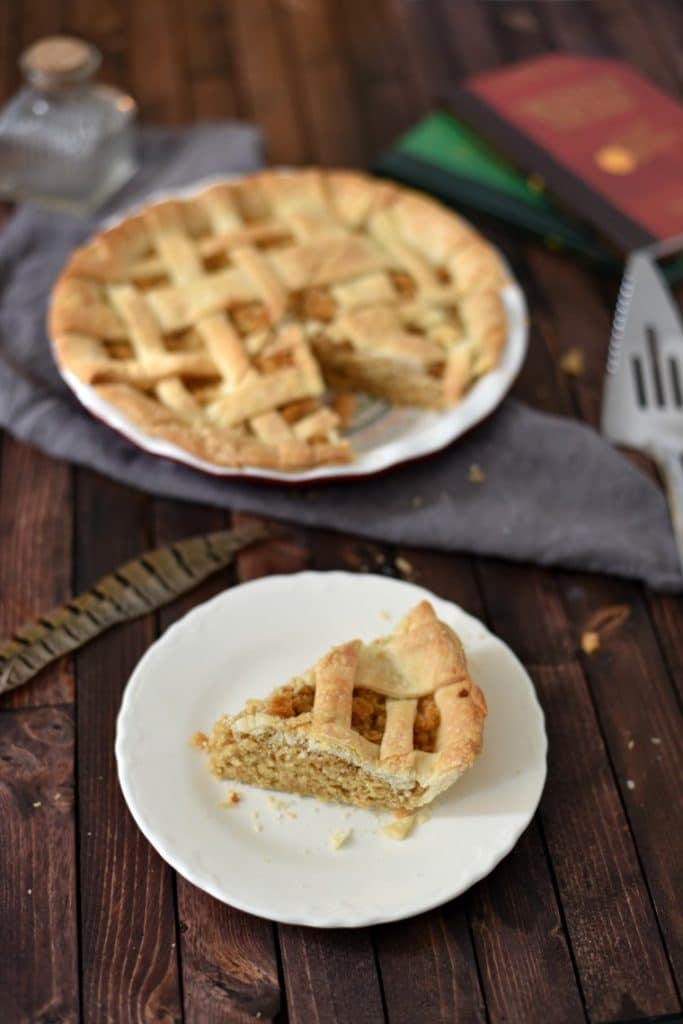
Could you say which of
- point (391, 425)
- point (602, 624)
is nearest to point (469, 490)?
point (391, 425)

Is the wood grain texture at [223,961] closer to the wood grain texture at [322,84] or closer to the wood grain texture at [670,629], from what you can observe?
the wood grain texture at [670,629]

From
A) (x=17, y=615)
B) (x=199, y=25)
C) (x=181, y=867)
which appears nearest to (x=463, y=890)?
(x=181, y=867)

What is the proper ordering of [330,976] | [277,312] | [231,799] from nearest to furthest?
[330,976], [231,799], [277,312]

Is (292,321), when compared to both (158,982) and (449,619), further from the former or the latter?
(158,982)

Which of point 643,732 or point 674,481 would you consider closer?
point 643,732

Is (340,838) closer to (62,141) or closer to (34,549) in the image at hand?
(34,549)

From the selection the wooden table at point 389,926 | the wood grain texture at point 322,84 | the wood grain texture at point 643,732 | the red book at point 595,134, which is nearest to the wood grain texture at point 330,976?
the wooden table at point 389,926

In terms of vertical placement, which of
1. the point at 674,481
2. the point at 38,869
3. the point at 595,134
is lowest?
the point at 38,869
